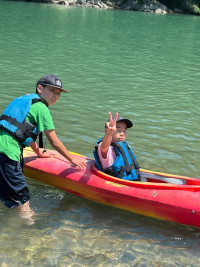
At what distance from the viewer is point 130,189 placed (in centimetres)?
467

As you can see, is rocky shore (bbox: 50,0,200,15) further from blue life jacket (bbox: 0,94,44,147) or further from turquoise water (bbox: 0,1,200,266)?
blue life jacket (bbox: 0,94,44,147)

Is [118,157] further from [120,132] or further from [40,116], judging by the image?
[40,116]

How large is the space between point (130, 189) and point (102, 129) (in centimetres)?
288

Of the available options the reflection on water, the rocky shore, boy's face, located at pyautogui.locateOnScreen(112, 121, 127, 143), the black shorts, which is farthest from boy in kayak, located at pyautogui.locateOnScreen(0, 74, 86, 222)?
the rocky shore

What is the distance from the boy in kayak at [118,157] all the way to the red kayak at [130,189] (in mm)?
111

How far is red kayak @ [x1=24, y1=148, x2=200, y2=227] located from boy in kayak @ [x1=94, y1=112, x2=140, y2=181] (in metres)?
0.11

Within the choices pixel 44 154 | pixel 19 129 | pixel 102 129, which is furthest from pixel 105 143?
pixel 102 129

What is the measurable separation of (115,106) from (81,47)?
28.3ft

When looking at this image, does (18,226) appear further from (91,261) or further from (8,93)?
(8,93)

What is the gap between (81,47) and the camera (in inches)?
669

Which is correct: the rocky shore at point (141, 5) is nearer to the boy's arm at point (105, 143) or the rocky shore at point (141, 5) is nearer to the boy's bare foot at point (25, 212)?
the boy's arm at point (105, 143)

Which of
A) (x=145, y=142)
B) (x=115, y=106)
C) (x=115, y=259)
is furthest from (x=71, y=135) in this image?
(x=115, y=259)

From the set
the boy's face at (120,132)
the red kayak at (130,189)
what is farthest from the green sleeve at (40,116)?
the red kayak at (130,189)

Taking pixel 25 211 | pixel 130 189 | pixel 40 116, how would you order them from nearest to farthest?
pixel 40 116, pixel 25 211, pixel 130 189
